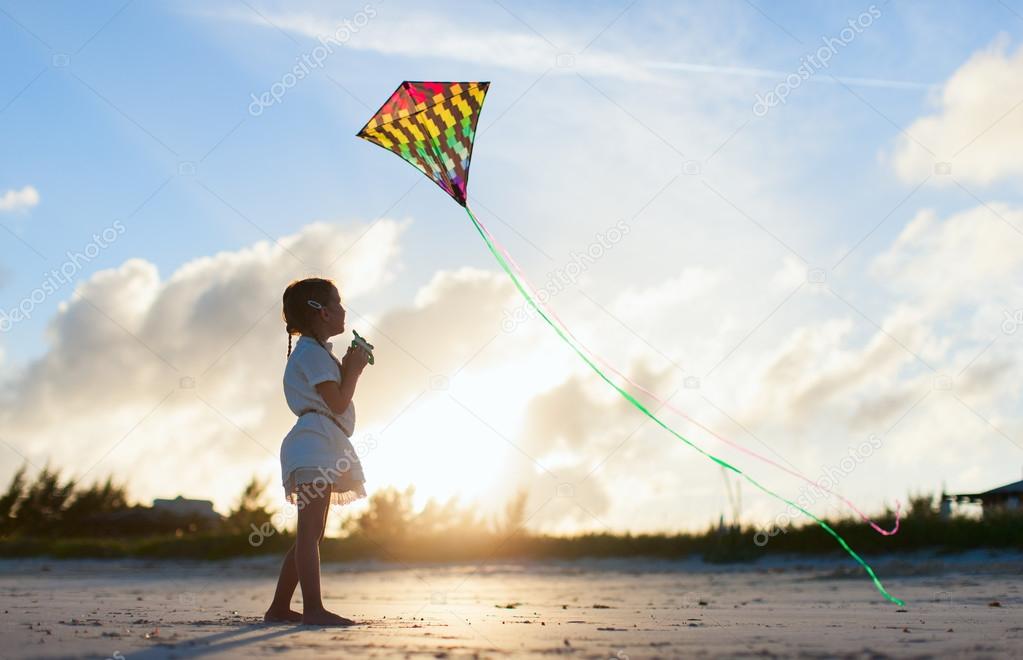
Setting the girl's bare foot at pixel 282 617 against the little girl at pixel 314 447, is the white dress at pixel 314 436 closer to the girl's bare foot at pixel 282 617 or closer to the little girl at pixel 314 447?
the little girl at pixel 314 447

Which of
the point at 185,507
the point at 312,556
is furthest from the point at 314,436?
the point at 185,507

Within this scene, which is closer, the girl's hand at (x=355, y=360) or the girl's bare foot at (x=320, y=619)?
the girl's bare foot at (x=320, y=619)

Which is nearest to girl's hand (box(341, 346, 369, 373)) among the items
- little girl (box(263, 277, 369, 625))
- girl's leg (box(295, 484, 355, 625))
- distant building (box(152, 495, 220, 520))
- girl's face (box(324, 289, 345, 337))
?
little girl (box(263, 277, 369, 625))

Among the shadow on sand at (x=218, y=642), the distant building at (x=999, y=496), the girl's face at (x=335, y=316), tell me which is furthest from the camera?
the distant building at (x=999, y=496)

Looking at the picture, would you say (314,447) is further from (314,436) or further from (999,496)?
(999,496)

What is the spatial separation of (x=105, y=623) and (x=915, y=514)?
11.7 metres

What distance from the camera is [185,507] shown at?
2269 cm

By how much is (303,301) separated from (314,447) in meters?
0.71

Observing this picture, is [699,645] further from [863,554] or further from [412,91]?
[863,554]

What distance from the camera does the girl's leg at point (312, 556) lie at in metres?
4.16

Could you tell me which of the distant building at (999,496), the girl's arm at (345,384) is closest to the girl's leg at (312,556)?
the girl's arm at (345,384)

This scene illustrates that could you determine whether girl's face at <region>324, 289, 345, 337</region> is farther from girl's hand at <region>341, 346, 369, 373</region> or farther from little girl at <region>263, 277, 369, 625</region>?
girl's hand at <region>341, 346, 369, 373</region>

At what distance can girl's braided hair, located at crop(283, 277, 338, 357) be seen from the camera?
4.51 metres

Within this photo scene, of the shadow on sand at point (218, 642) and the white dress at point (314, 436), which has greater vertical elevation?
the white dress at point (314, 436)
